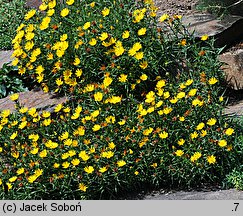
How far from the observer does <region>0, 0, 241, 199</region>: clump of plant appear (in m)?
4.76

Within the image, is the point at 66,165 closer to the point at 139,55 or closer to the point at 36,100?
the point at 139,55

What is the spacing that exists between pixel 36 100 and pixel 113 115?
128 cm

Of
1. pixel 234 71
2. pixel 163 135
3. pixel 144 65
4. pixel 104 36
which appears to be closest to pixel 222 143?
pixel 163 135

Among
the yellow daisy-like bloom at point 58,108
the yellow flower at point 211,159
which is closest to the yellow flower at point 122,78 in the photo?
the yellow daisy-like bloom at point 58,108

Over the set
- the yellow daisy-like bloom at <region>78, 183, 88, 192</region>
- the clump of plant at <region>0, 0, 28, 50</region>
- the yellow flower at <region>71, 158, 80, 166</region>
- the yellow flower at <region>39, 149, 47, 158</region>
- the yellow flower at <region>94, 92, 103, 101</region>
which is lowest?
the yellow daisy-like bloom at <region>78, 183, 88, 192</region>

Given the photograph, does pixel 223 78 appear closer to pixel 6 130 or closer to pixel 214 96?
pixel 214 96

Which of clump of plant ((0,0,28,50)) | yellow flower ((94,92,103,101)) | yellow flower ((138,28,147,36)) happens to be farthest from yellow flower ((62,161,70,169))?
clump of plant ((0,0,28,50))

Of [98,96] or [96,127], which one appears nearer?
[96,127]

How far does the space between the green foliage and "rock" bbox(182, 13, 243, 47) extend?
1.82 m

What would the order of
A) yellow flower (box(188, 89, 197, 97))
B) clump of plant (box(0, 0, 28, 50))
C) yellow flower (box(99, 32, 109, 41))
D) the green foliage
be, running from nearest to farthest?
yellow flower (box(188, 89, 197, 97)) → yellow flower (box(99, 32, 109, 41)) → the green foliage → clump of plant (box(0, 0, 28, 50))

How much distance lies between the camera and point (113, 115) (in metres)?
5.05

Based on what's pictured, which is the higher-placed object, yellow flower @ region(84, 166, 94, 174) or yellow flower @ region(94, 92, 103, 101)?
yellow flower @ region(94, 92, 103, 101)

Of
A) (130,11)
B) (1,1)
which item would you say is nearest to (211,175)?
(130,11)

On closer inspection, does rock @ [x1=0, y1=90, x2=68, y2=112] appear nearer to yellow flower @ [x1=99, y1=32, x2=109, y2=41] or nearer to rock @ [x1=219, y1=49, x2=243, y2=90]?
yellow flower @ [x1=99, y1=32, x2=109, y2=41]
